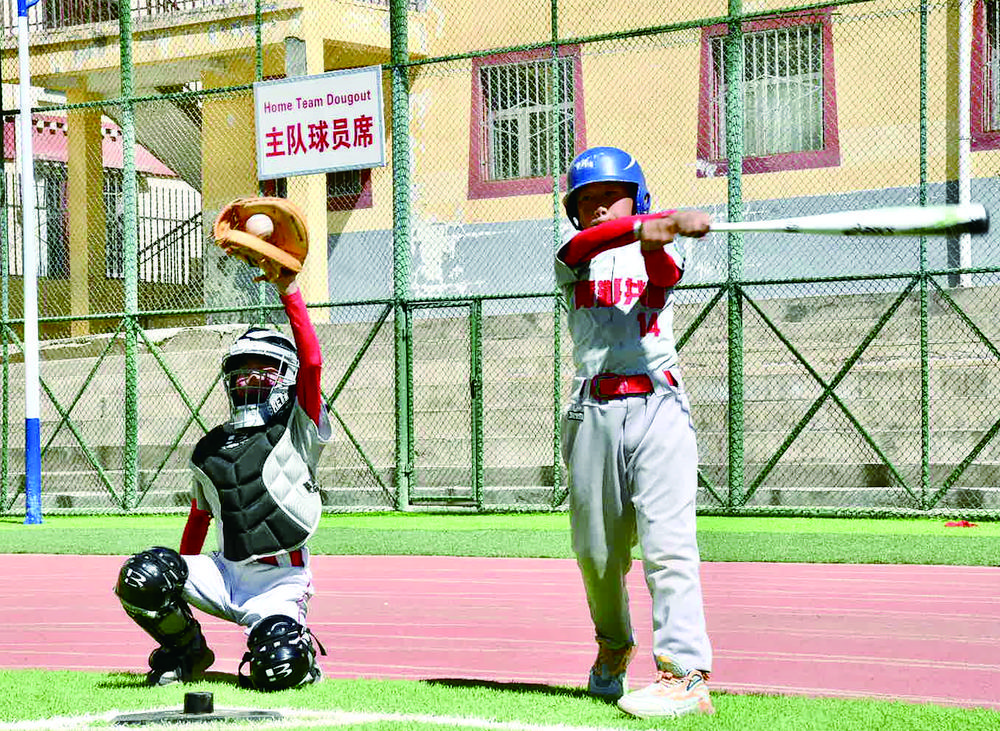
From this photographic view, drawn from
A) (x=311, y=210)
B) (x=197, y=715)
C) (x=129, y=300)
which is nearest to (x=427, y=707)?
(x=197, y=715)

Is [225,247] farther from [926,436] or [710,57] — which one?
[710,57]

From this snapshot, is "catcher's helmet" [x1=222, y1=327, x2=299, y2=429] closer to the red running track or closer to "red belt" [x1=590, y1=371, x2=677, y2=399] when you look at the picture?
the red running track

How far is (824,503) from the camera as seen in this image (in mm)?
13906

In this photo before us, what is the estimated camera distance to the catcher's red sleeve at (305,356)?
6.06 m

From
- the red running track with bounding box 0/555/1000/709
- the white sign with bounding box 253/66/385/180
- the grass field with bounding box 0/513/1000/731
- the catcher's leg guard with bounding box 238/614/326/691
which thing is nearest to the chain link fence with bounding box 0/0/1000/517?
the white sign with bounding box 253/66/385/180

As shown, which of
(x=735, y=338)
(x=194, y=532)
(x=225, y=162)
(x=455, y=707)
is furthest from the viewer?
(x=225, y=162)

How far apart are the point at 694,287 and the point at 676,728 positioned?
29.5 ft

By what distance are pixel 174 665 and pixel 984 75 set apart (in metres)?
12.2

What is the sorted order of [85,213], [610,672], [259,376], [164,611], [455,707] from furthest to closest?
1. [85,213]
2. [259,376]
3. [164,611]
4. [610,672]
5. [455,707]

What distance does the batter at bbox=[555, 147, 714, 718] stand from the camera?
520 cm

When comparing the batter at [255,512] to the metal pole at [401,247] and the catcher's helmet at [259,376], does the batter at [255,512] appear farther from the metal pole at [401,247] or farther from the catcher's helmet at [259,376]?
the metal pole at [401,247]

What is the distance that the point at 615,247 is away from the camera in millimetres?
5262

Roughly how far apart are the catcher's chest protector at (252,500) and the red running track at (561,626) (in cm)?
80

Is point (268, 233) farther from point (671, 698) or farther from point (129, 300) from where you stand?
point (129, 300)
